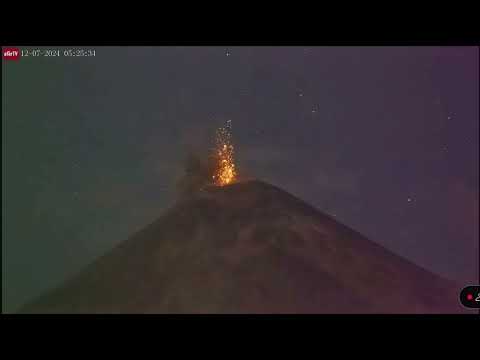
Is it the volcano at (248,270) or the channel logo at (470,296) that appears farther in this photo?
the volcano at (248,270)

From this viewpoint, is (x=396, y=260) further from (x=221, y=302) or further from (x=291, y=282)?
(x=221, y=302)
